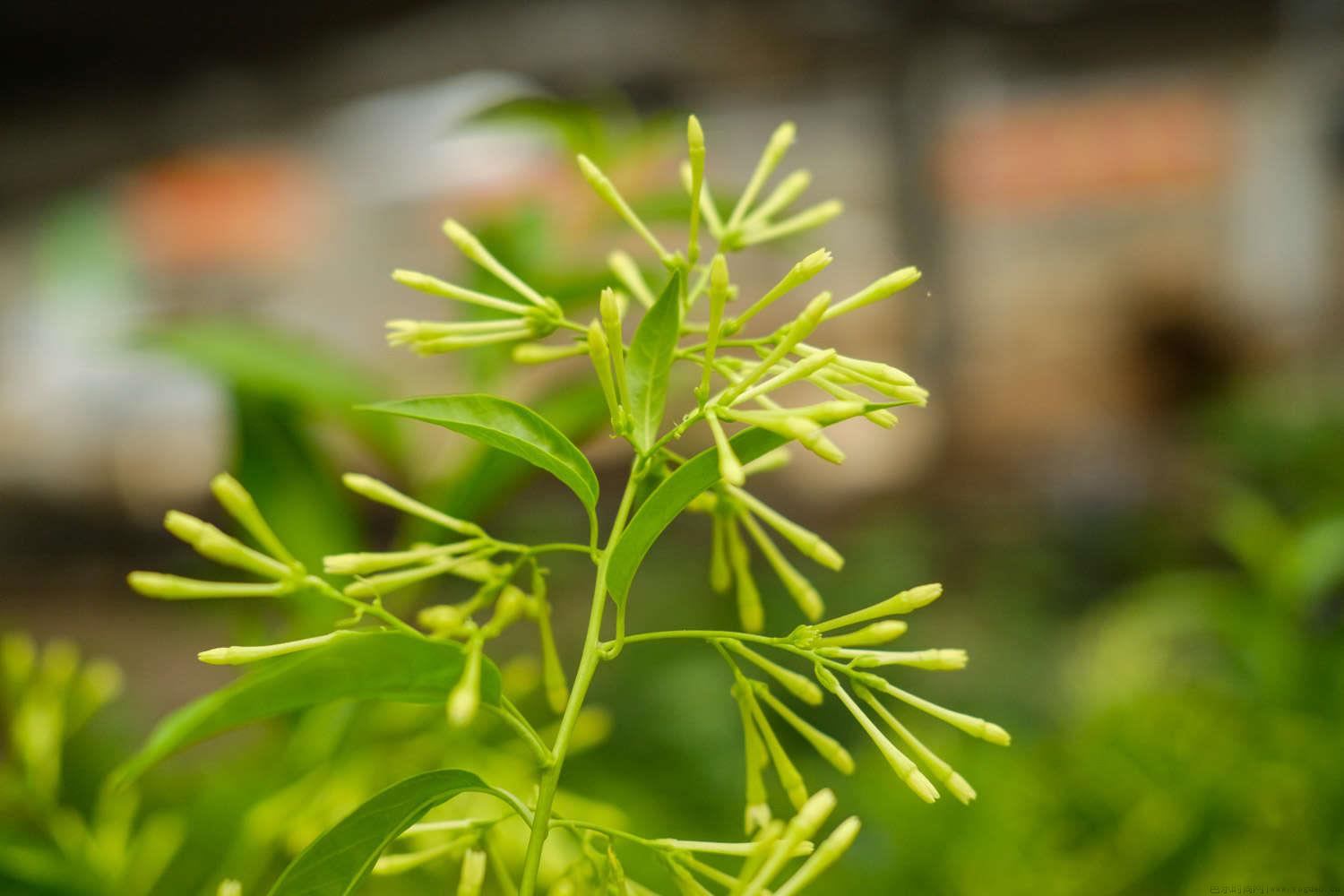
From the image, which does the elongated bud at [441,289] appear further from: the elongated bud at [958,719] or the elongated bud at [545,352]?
the elongated bud at [958,719]

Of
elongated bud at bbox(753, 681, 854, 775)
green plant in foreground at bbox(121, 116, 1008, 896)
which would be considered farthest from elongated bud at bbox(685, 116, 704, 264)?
elongated bud at bbox(753, 681, 854, 775)

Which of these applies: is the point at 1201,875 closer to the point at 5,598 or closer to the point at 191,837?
the point at 191,837

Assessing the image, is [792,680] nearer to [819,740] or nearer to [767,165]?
[819,740]

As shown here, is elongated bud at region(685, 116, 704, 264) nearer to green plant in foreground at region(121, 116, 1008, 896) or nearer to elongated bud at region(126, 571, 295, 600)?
green plant in foreground at region(121, 116, 1008, 896)

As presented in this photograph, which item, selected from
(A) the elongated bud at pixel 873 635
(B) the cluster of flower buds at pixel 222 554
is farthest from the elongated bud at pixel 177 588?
(A) the elongated bud at pixel 873 635

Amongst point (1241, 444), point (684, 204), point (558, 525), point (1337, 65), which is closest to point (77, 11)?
point (558, 525)
